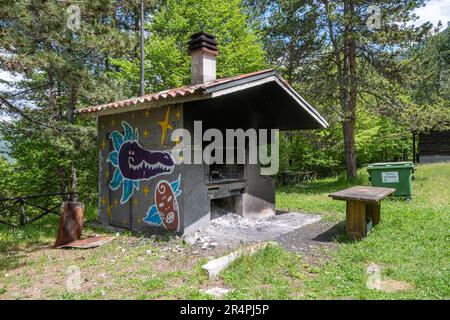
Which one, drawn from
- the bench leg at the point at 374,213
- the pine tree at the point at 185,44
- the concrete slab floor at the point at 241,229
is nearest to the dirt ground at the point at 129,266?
the concrete slab floor at the point at 241,229

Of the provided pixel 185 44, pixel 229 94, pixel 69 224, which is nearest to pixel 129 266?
pixel 69 224

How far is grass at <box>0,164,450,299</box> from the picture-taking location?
4.07m

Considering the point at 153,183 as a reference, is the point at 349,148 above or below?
above

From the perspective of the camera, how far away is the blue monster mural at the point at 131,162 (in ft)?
22.7

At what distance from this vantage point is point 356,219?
629 centimetres

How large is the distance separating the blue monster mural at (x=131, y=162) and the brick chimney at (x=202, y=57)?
1.95 metres

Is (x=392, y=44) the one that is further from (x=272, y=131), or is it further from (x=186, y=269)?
(x=186, y=269)

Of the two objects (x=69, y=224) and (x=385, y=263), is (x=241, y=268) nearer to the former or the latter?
(x=385, y=263)

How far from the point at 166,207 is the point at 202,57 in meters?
3.46

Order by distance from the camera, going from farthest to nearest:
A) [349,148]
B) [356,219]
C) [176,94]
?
[349,148]
[356,219]
[176,94]

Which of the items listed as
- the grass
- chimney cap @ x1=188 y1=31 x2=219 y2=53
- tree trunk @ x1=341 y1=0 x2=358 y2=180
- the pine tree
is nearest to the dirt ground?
the grass
